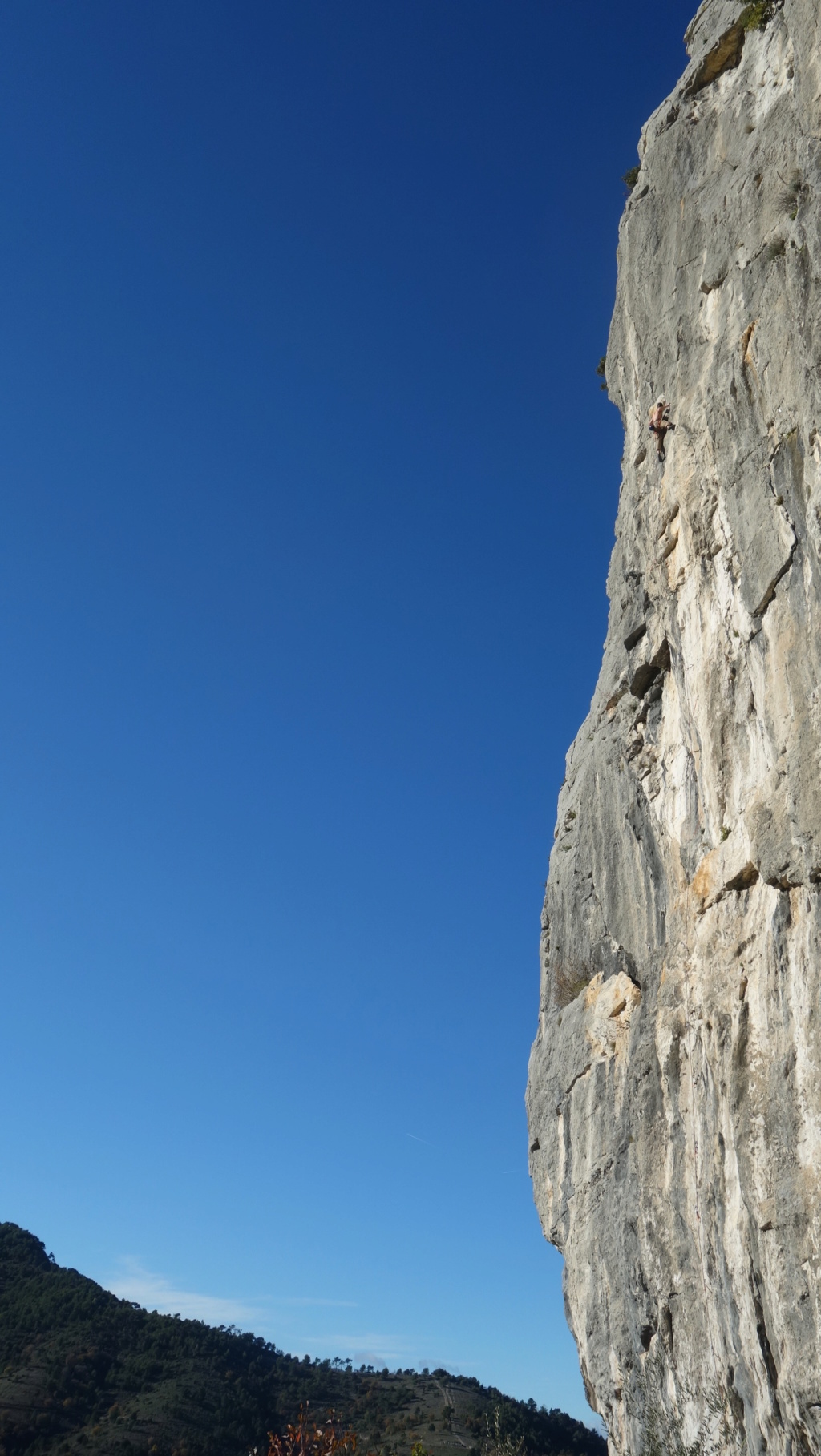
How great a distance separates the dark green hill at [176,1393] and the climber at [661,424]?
38.7 m

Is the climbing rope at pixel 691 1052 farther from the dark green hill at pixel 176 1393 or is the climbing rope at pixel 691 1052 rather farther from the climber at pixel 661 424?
the dark green hill at pixel 176 1393

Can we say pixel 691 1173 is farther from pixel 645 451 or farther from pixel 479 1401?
pixel 479 1401

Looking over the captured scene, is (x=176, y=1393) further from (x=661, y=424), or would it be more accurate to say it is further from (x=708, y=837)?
(x=661, y=424)

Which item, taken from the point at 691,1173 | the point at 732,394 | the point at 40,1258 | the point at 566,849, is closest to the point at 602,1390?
the point at 691,1173

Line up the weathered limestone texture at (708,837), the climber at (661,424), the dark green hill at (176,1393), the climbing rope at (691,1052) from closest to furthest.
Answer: the weathered limestone texture at (708,837), the climbing rope at (691,1052), the climber at (661,424), the dark green hill at (176,1393)

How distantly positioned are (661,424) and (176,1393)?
53.3m

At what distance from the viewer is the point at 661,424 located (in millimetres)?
19266

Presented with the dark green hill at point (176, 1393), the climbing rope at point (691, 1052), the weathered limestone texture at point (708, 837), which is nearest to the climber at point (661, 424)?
the weathered limestone texture at point (708, 837)

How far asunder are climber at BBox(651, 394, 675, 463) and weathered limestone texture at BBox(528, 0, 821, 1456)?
27 centimetres

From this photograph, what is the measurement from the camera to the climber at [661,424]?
63.1ft

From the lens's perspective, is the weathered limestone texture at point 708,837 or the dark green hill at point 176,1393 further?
the dark green hill at point 176,1393

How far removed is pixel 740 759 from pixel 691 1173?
233 inches

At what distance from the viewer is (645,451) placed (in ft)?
66.1

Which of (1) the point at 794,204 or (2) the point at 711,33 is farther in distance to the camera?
(2) the point at 711,33
